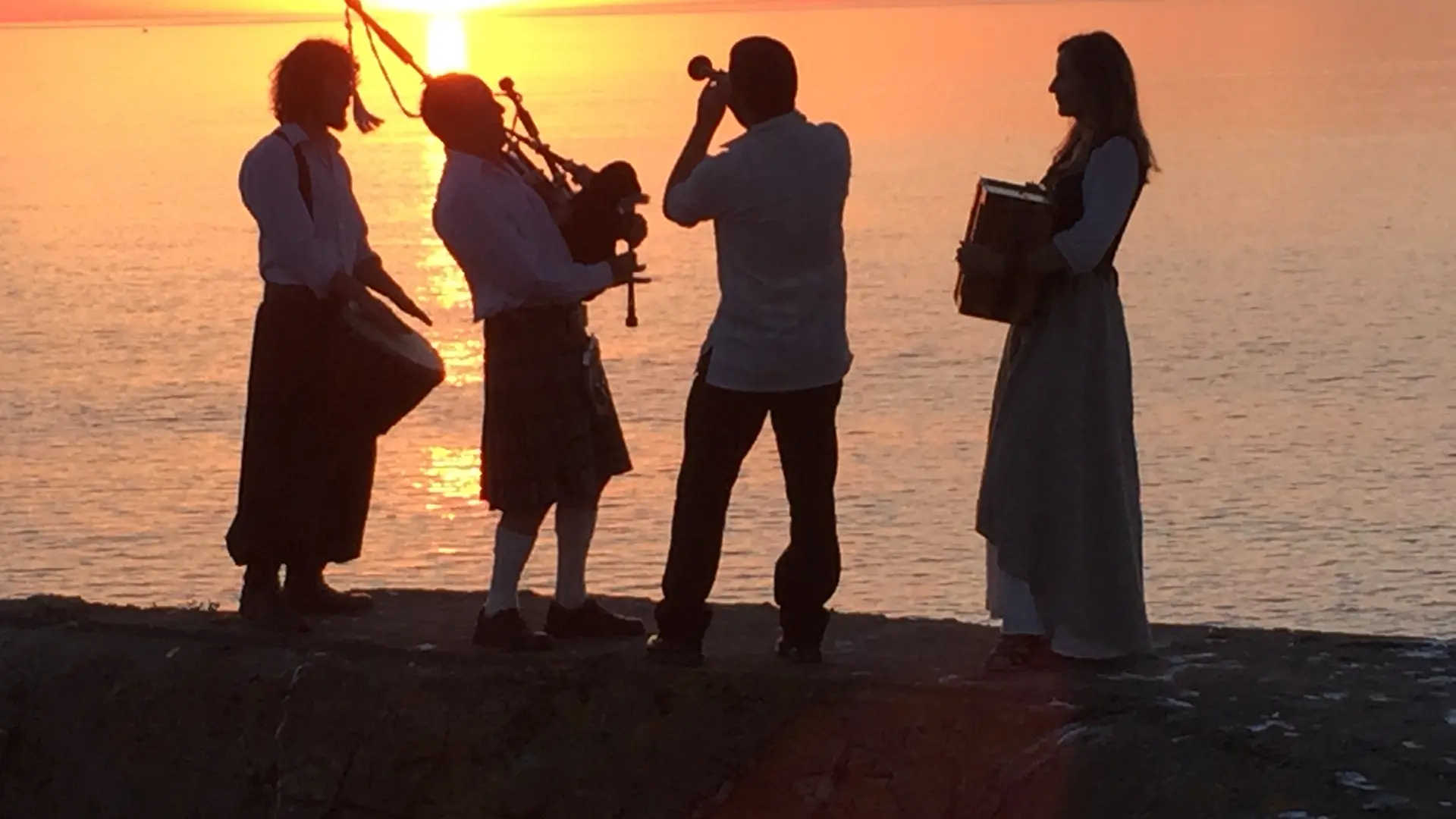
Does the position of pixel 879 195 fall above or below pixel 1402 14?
below

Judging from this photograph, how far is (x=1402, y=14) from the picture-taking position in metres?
182

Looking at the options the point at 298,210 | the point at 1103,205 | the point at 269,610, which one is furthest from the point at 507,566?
the point at 1103,205

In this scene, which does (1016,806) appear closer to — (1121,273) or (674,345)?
(674,345)

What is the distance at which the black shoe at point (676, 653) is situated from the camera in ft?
21.3

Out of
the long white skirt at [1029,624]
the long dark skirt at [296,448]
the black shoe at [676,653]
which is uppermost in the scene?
the long dark skirt at [296,448]

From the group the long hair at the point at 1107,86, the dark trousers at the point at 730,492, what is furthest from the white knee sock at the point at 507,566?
the long hair at the point at 1107,86

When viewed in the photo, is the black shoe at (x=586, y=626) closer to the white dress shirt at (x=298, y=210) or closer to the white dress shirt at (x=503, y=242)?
the white dress shirt at (x=503, y=242)

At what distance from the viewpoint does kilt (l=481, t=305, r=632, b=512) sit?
6.59m

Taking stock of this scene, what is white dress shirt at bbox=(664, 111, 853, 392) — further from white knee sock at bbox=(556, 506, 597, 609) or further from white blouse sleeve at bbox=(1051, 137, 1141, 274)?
white knee sock at bbox=(556, 506, 597, 609)

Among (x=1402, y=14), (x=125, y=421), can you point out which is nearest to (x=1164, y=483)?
(x=125, y=421)

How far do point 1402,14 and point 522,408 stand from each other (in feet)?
612

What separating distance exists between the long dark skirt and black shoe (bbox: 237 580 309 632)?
0.10 m

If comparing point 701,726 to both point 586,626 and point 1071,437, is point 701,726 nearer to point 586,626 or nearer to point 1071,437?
point 586,626

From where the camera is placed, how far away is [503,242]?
6.43m
